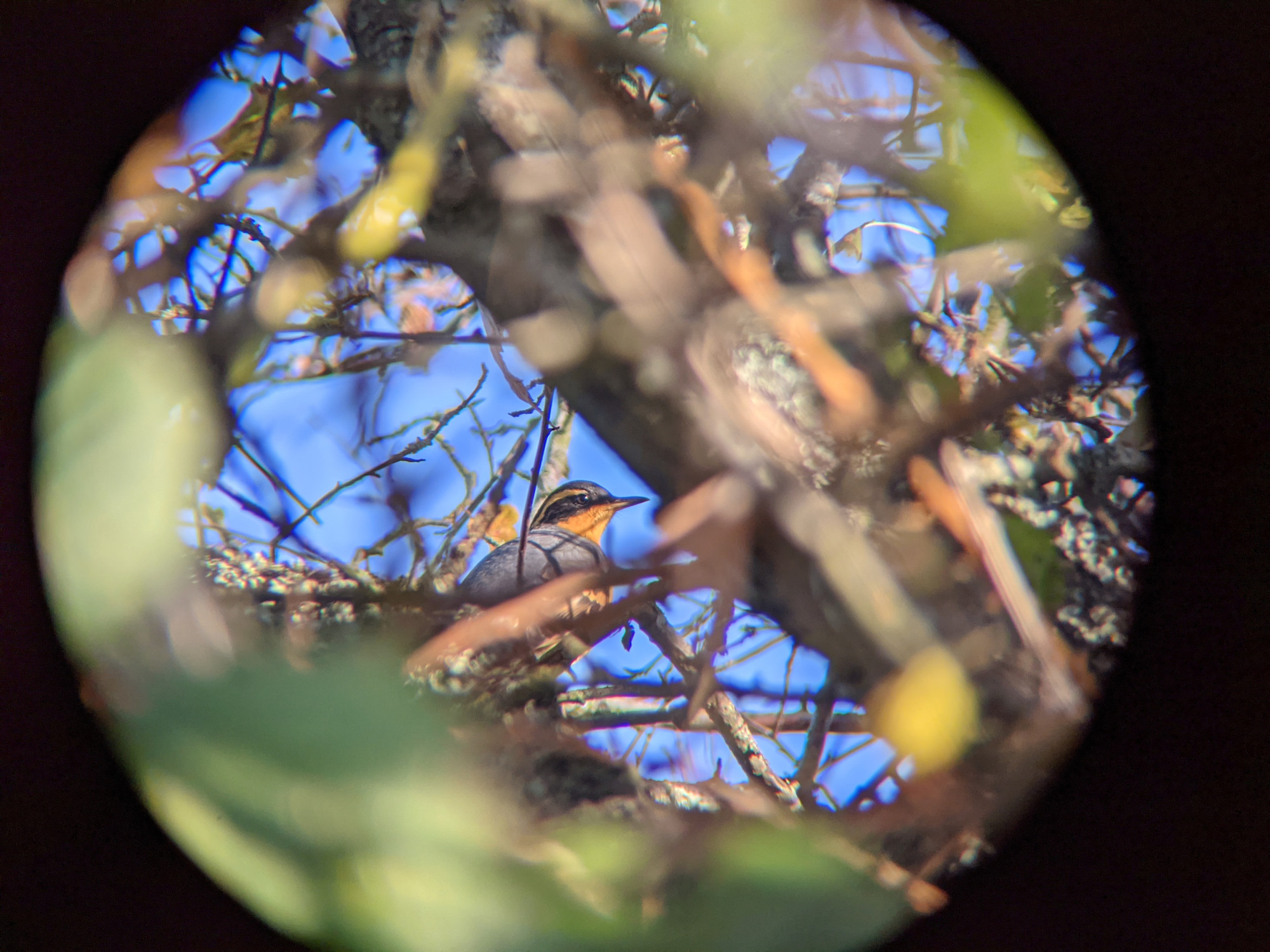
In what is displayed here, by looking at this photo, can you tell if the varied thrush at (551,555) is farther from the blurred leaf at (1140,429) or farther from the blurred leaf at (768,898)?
the blurred leaf at (1140,429)

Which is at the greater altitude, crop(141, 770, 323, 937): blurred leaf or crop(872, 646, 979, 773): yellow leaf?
crop(872, 646, 979, 773): yellow leaf

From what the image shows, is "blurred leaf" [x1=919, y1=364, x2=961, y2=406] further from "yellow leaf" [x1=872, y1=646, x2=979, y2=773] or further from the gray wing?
the gray wing

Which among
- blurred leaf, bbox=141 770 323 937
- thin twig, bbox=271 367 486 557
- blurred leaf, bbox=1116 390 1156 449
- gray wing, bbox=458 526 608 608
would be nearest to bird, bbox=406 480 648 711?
gray wing, bbox=458 526 608 608

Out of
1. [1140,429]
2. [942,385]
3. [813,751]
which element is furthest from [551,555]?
[1140,429]

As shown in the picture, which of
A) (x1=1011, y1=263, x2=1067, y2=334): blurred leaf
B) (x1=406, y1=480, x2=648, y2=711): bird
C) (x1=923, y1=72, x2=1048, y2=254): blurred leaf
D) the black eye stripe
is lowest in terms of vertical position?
(x1=406, y1=480, x2=648, y2=711): bird

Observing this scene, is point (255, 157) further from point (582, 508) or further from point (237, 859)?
point (237, 859)

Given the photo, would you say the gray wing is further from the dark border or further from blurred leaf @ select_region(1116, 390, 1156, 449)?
blurred leaf @ select_region(1116, 390, 1156, 449)

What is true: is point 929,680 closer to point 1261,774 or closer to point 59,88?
point 1261,774
